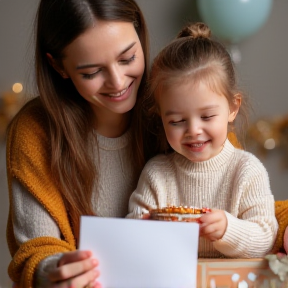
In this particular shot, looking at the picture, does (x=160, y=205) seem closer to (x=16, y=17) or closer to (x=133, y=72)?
(x=133, y=72)

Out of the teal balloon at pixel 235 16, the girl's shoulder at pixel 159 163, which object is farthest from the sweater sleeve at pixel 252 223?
the teal balloon at pixel 235 16

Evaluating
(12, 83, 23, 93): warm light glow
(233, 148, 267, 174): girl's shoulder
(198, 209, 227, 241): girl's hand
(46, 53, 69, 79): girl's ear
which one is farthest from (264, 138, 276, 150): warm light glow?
(198, 209, 227, 241): girl's hand

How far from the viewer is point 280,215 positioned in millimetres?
1615

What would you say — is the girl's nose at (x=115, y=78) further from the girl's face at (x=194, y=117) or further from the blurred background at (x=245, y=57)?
the blurred background at (x=245, y=57)

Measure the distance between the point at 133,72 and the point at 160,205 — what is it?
0.36 meters

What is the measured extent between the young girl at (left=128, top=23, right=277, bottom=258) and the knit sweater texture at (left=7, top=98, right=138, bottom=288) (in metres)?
0.15

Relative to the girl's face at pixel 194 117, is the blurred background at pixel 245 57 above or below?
above

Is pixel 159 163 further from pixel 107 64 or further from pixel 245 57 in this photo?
pixel 245 57

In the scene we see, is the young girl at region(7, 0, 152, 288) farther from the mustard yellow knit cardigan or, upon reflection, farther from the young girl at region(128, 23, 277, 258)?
the young girl at region(128, 23, 277, 258)

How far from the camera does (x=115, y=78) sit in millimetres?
1581

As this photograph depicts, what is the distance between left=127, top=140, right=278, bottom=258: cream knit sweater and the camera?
1.49 metres

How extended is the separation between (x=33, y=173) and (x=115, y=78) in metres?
0.36

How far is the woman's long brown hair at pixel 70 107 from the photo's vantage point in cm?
162

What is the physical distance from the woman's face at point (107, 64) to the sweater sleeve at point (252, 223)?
0.39 metres
